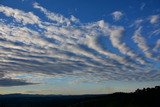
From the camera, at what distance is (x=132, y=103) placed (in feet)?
476

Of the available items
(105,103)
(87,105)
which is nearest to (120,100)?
(105,103)

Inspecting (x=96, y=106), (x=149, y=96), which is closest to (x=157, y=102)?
(x=149, y=96)

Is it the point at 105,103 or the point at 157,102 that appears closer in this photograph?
the point at 157,102

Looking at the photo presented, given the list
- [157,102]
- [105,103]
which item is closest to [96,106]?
[105,103]

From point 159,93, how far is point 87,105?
158 ft

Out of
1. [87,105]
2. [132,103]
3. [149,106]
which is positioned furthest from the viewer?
[87,105]

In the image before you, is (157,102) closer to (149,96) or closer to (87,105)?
(149,96)

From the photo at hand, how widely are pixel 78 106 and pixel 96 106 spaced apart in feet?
49.2

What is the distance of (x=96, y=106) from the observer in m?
173

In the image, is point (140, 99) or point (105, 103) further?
point (105, 103)

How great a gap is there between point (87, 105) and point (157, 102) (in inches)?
2233

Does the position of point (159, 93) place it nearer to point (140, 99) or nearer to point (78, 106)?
point (140, 99)

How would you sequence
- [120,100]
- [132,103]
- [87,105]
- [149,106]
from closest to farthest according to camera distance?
[149,106], [132,103], [120,100], [87,105]

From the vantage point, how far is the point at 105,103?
177 metres
